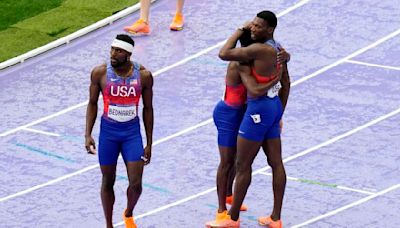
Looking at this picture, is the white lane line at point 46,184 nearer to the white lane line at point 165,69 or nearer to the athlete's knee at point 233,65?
the white lane line at point 165,69

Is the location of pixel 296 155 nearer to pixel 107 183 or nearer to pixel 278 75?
pixel 278 75

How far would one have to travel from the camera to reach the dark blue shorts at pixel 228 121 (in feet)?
46.3

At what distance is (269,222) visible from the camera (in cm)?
1437

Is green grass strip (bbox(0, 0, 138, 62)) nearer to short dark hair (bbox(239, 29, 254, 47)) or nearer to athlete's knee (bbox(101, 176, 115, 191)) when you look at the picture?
athlete's knee (bbox(101, 176, 115, 191))

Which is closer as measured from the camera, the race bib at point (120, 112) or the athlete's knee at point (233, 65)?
the race bib at point (120, 112)

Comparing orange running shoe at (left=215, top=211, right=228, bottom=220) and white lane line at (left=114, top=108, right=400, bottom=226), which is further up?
orange running shoe at (left=215, top=211, right=228, bottom=220)

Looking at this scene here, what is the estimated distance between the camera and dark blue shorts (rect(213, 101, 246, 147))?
46.3 ft

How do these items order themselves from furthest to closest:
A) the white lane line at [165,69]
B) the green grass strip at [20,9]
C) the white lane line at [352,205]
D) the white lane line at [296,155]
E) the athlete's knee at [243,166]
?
the green grass strip at [20,9]
the white lane line at [165,69]
the white lane line at [296,155]
the white lane line at [352,205]
the athlete's knee at [243,166]

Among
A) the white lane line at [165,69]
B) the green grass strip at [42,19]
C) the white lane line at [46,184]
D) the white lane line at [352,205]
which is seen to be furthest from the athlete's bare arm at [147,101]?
the green grass strip at [42,19]

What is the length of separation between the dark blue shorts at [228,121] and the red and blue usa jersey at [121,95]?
0.94 m

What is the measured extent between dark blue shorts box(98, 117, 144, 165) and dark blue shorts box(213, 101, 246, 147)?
91cm

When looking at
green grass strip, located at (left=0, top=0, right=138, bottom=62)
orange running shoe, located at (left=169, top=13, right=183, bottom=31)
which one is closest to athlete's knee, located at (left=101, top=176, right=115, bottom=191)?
green grass strip, located at (left=0, top=0, right=138, bottom=62)

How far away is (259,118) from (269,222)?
1.24 m

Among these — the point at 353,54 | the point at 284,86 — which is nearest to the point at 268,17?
the point at 284,86
